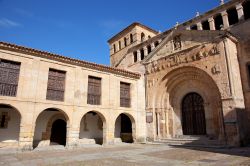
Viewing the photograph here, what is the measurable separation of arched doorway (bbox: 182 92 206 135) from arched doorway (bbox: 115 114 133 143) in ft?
15.7

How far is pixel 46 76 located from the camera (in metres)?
12.5

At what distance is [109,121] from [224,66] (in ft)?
28.1

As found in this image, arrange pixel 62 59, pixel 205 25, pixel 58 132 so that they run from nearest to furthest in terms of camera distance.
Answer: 1. pixel 62 59
2. pixel 58 132
3. pixel 205 25

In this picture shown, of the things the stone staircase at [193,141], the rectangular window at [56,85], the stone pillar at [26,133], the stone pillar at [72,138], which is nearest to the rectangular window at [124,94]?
the stone staircase at [193,141]

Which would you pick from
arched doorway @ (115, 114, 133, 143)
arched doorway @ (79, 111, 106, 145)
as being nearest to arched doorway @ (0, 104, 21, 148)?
arched doorway @ (79, 111, 106, 145)

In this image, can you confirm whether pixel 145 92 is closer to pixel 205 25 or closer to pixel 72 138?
pixel 72 138

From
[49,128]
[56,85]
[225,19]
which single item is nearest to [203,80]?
[225,19]

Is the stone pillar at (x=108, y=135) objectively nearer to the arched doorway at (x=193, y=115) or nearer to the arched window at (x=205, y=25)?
the arched doorway at (x=193, y=115)

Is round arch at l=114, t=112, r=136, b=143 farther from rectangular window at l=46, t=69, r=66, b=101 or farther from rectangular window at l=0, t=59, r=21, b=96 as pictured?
rectangular window at l=0, t=59, r=21, b=96

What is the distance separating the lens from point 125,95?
1631 centimetres

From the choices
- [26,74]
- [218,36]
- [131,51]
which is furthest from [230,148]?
[131,51]

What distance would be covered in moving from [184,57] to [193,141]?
596cm

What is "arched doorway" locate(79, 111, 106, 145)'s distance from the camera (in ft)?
51.8

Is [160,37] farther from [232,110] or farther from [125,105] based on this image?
[232,110]
